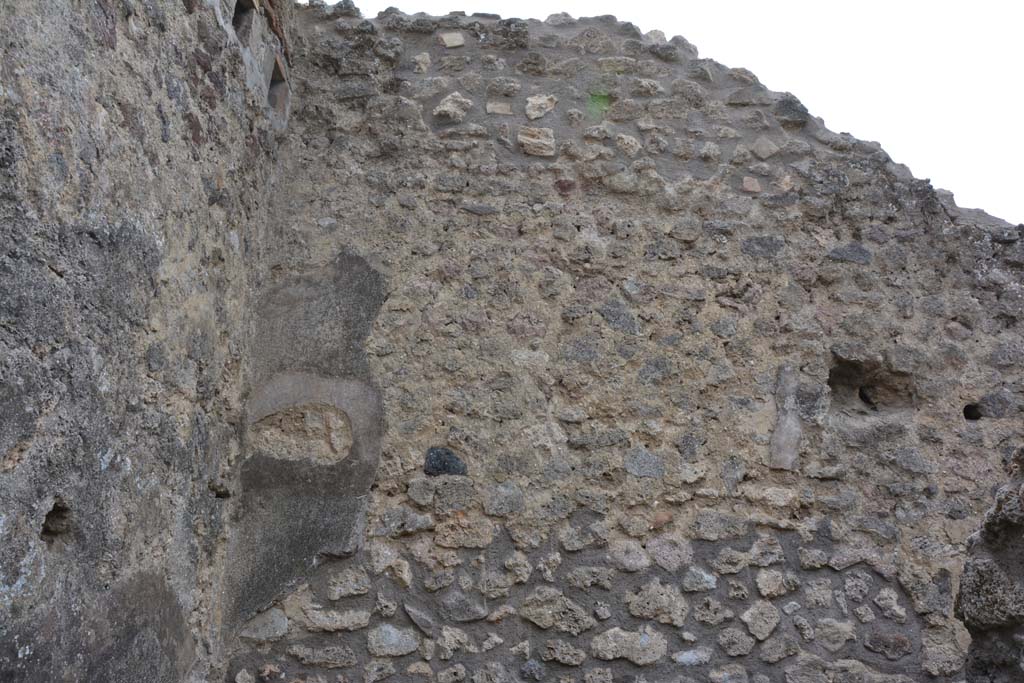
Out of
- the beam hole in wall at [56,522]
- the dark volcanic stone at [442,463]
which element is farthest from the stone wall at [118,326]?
the dark volcanic stone at [442,463]

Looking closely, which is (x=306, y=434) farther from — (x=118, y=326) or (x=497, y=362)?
(x=118, y=326)

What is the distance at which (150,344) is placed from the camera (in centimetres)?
252

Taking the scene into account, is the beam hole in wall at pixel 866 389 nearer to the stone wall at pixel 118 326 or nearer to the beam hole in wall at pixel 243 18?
the stone wall at pixel 118 326

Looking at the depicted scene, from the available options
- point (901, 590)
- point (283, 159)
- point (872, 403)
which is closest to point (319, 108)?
point (283, 159)

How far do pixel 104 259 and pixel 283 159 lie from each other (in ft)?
5.05

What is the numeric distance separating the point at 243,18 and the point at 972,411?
10.2 feet

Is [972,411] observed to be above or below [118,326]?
above

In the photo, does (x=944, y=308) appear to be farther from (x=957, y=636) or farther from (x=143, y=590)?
(x=143, y=590)

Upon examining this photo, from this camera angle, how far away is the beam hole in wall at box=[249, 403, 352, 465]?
3193mm

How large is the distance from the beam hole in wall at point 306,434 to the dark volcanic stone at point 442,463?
10.8 inches

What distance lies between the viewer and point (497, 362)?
3.37 meters

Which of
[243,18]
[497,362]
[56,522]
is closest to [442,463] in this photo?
[497,362]

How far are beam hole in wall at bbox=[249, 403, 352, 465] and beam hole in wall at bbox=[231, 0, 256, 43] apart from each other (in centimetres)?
135

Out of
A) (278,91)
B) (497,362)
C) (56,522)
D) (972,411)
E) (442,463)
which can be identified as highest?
(278,91)
